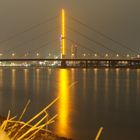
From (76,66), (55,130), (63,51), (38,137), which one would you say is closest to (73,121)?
(55,130)

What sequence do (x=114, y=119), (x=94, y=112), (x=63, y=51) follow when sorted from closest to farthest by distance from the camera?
(x=114, y=119) → (x=94, y=112) → (x=63, y=51)

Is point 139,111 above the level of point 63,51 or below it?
below

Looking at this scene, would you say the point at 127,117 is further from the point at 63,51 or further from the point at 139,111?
the point at 63,51

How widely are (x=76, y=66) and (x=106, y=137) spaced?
241 ft

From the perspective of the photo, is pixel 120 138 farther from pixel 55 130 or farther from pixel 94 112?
pixel 94 112

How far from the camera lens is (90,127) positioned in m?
11.2

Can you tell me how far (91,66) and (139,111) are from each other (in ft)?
226

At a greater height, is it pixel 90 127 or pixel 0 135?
pixel 0 135

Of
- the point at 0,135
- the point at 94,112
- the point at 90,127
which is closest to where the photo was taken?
the point at 0,135

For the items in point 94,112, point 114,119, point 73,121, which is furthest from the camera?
point 94,112

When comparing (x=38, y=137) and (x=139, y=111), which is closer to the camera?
(x=38, y=137)

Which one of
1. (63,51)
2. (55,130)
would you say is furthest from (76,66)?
(55,130)

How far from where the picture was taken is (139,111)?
15859mm

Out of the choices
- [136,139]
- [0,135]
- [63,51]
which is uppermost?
[63,51]
